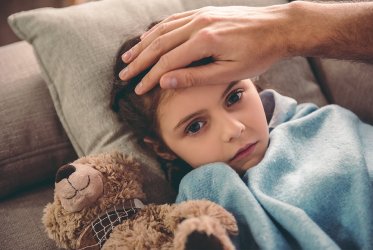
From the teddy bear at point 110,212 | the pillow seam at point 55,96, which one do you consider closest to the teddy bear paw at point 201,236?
the teddy bear at point 110,212

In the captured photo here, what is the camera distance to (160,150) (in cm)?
97

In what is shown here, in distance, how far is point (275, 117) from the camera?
105cm

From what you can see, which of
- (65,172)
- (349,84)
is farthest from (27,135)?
(349,84)

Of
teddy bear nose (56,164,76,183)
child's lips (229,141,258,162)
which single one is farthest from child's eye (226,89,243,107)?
teddy bear nose (56,164,76,183)

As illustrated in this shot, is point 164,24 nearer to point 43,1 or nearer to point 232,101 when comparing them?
point 232,101

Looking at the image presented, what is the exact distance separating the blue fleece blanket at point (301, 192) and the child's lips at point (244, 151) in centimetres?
4

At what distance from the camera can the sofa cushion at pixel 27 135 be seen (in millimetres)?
996

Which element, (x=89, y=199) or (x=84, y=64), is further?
(x=84, y=64)

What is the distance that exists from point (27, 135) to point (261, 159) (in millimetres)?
619

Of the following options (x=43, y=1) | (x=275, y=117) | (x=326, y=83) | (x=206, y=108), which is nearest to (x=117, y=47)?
(x=206, y=108)

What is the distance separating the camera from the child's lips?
869mm

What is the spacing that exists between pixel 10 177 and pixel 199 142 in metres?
0.52

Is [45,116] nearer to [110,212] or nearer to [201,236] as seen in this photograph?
[110,212]

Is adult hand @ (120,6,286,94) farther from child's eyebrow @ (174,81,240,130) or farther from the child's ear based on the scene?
the child's ear
